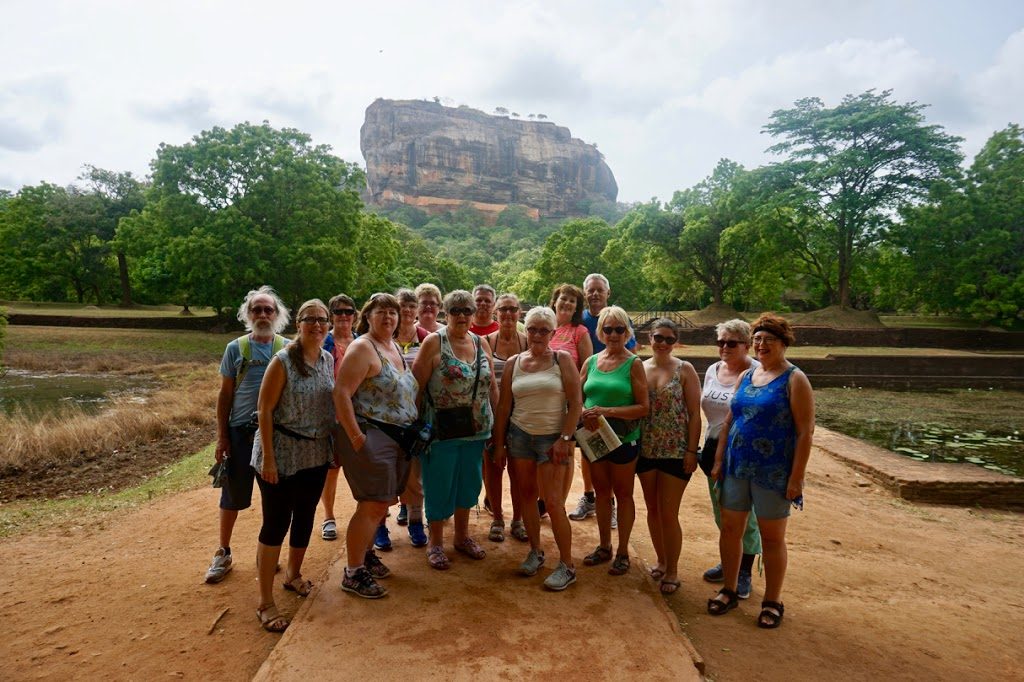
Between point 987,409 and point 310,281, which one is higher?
point 310,281

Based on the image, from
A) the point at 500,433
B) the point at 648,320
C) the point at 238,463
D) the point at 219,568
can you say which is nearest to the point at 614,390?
the point at 500,433

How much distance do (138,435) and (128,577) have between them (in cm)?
558

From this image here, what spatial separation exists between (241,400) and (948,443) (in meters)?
A: 10.0

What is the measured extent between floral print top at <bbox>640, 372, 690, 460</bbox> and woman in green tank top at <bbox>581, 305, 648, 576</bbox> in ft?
0.21

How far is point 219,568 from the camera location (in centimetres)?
307

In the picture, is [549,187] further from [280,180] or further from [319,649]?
[319,649]

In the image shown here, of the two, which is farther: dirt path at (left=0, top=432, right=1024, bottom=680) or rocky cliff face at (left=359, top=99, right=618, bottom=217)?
rocky cliff face at (left=359, top=99, right=618, bottom=217)

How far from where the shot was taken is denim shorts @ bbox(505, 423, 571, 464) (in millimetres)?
2764

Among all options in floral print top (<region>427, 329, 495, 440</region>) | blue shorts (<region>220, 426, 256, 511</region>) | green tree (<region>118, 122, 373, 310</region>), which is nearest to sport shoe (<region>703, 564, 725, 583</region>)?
floral print top (<region>427, 329, 495, 440</region>)

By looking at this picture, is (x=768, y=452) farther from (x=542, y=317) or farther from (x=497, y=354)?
(x=497, y=354)

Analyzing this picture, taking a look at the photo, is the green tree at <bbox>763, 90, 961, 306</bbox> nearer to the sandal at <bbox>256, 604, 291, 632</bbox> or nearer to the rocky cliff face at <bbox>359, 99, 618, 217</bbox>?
the sandal at <bbox>256, 604, 291, 632</bbox>

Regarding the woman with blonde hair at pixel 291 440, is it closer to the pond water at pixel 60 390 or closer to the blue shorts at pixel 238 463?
the blue shorts at pixel 238 463

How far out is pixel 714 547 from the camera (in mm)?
3734

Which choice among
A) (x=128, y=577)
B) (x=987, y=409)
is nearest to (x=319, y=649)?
(x=128, y=577)
